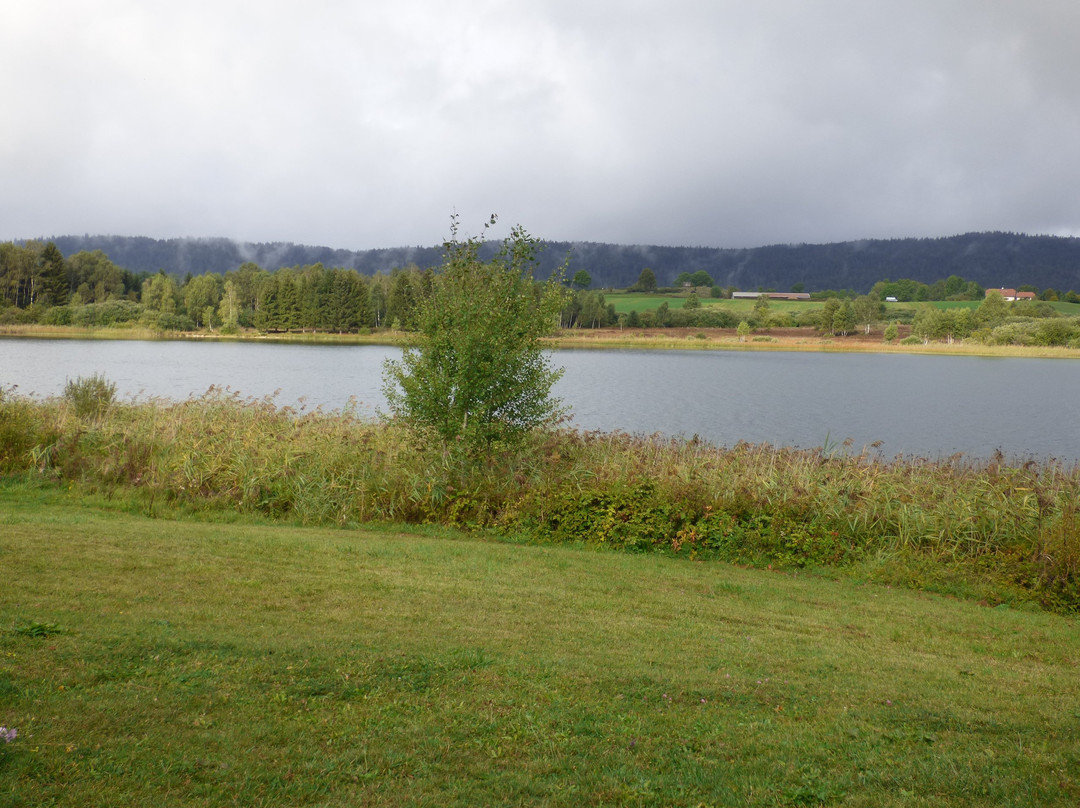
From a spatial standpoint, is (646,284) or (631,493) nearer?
(631,493)

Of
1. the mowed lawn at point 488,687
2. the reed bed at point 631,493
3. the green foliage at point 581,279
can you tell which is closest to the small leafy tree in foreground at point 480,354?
the reed bed at point 631,493

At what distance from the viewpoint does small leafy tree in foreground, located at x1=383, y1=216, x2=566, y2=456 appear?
14023mm

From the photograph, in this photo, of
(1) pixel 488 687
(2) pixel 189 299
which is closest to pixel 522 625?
(1) pixel 488 687

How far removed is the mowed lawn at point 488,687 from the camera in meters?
4.11

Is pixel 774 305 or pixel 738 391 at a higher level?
pixel 774 305

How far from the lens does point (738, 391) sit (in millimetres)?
42844

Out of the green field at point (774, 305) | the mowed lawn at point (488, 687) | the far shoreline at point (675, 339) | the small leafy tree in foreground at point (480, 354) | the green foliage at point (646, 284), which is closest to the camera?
the mowed lawn at point (488, 687)

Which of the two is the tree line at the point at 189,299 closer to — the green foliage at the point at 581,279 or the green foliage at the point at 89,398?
the green foliage at the point at 581,279

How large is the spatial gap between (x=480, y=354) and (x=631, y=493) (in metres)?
3.82

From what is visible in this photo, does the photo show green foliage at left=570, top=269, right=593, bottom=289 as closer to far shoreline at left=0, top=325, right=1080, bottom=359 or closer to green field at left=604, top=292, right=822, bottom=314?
far shoreline at left=0, top=325, right=1080, bottom=359

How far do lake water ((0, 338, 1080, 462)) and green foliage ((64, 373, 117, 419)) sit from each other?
188 centimetres

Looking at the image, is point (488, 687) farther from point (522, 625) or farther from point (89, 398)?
point (89, 398)

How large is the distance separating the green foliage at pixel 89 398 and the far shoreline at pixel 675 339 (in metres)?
61.8

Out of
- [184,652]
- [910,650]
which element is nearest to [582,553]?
[910,650]
